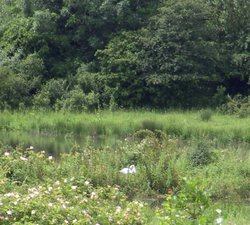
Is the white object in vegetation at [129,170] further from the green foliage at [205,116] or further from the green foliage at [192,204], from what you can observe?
the green foliage at [205,116]

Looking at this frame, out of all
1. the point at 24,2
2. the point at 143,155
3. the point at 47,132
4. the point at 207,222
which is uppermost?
the point at 24,2

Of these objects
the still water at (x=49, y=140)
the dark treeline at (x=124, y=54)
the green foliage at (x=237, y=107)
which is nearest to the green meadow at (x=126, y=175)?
the still water at (x=49, y=140)

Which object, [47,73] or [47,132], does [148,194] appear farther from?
[47,73]

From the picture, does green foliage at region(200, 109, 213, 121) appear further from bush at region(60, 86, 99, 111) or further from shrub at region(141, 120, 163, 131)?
bush at region(60, 86, 99, 111)

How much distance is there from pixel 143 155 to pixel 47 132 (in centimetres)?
879

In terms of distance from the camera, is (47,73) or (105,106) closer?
(105,106)

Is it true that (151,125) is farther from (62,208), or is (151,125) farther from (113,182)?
(62,208)

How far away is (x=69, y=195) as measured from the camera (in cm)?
675

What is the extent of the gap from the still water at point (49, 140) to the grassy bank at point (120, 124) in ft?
2.38

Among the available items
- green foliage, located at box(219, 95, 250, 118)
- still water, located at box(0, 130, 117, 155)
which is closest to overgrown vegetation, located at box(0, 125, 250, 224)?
still water, located at box(0, 130, 117, 155)

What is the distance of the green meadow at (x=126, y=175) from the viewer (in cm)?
586

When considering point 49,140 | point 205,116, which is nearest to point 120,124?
point 49,140

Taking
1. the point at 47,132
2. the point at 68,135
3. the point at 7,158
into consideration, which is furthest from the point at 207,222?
the point at 47,132

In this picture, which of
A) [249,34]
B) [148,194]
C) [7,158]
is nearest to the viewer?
[7,158]
